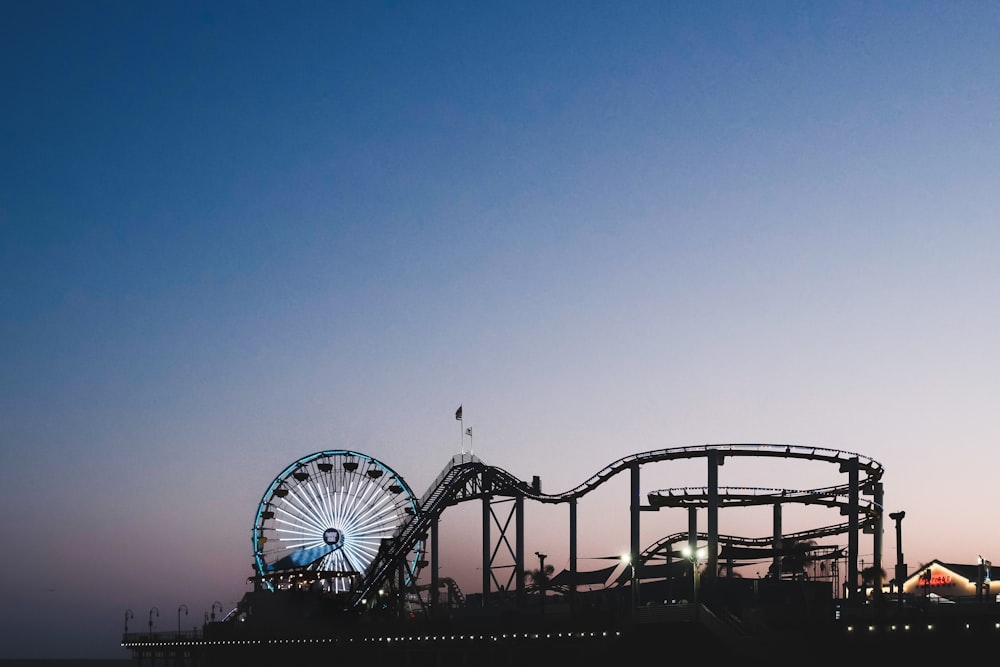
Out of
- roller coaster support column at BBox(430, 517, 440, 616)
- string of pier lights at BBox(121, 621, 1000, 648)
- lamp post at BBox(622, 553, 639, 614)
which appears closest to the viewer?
string of pier lights at BBox(121, 621, 1000, 648)

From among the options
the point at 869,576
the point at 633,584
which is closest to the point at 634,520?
the point at 633,584

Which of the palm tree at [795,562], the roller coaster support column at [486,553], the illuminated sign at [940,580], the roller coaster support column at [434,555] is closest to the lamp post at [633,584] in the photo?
the palm tree at [795,562]

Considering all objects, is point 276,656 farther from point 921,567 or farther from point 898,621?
point 921,567

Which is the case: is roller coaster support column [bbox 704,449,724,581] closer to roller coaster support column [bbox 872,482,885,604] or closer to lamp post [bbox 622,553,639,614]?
lamp post [bbox 622,553,639,614]

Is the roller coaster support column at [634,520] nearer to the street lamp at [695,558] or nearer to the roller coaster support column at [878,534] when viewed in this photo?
the street lamp at [695,558]

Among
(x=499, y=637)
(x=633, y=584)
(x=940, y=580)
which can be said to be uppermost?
(x=633, y=584)

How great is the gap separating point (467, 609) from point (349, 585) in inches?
371

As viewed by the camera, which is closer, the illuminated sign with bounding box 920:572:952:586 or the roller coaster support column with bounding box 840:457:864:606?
the roller coaster support column with bounding box 840:457:864:606

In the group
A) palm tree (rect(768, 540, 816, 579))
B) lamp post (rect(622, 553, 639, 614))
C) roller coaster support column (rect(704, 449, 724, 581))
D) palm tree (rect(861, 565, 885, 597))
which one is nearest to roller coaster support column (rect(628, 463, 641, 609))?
lamp post (rect(622, 553, 639, 614))

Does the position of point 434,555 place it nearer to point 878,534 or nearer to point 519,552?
point 519,552

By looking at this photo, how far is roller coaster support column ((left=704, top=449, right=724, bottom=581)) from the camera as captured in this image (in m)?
71.8

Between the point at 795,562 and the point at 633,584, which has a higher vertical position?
the point at 795,562

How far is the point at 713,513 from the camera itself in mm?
73812

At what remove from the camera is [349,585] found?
87625 millimetres
